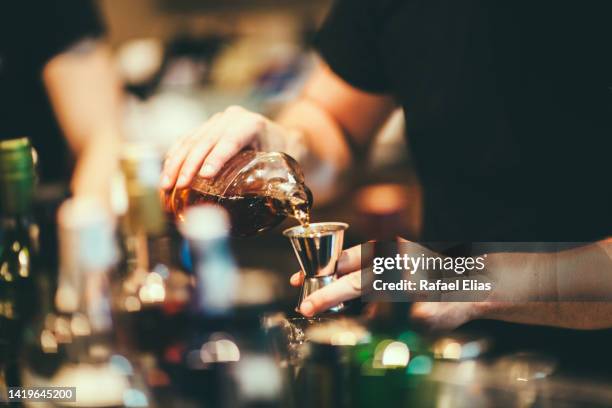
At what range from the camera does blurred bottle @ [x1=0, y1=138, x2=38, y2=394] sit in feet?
2.41

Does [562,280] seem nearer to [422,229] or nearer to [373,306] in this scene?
[373,306]

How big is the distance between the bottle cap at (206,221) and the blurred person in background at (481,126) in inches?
A: 1.6

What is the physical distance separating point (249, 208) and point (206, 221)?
6cm

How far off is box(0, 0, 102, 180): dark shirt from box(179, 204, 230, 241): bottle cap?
0.55 metres

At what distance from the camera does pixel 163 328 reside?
740mm

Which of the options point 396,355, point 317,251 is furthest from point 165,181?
point 396,355

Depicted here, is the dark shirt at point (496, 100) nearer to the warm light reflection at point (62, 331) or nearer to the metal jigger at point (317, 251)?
the metal jigger at point (317, 251)

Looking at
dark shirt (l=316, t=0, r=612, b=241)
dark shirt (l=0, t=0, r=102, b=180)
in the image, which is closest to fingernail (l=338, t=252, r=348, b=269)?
dark shirt (l=316, t=0, r=612, b=241)

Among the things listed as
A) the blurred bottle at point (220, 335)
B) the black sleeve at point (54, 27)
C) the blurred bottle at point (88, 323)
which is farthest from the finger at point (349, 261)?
the black sleeve at point (54, 27)

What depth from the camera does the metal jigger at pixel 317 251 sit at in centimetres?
64

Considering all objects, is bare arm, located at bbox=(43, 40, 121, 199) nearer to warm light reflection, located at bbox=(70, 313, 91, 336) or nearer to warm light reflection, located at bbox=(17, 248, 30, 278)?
warm light reflection, located at bbox=(17, 248, 30, 278)

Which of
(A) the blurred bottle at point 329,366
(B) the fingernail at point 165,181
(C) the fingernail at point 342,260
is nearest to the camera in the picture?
(A) the blurred bottle at point 329,366

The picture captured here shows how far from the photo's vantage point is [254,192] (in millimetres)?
737

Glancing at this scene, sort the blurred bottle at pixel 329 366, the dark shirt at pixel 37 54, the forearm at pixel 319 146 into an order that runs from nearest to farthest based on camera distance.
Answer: the blurred bottle at pixel 329 366 < the forearm at pixel 319 146 < the dark shirt at pixel 37 54
